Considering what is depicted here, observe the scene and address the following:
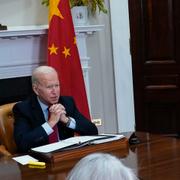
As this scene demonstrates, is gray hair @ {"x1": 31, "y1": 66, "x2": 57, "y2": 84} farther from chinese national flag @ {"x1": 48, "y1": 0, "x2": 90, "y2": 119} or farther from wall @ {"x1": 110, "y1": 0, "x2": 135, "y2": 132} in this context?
wall @ {"x1": 110, "y1": 0, "x2": 135, "y2": 132}

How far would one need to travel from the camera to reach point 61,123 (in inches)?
103

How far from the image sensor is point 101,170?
1000mm

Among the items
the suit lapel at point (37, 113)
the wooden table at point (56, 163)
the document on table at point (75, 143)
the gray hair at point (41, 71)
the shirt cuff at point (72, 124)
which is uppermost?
the gray hair at point (41, 71)

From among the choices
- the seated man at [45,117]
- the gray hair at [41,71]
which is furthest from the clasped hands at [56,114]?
the gray hair at [41,71]

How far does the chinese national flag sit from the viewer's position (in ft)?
11.3

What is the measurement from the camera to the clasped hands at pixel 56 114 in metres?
2.48

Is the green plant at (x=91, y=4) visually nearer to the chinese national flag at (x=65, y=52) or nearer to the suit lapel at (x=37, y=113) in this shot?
the chinese national flag at (x=65, y=52)

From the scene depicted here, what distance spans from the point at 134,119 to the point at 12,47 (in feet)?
4.68

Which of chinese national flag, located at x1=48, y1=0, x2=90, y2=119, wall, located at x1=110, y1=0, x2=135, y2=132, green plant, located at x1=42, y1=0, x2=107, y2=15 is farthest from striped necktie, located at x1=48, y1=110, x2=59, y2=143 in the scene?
wall, located at x1=110, y1=0, x2=135, y2=132

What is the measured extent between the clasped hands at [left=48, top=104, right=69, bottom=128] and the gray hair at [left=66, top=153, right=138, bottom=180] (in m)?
1.45

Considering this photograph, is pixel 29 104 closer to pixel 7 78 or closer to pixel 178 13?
pixel 7 78

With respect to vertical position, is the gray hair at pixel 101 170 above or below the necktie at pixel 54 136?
above

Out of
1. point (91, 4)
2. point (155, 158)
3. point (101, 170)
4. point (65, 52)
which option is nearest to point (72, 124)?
point (155, 158)

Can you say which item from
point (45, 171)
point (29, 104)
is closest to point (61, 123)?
point (29, 104)
